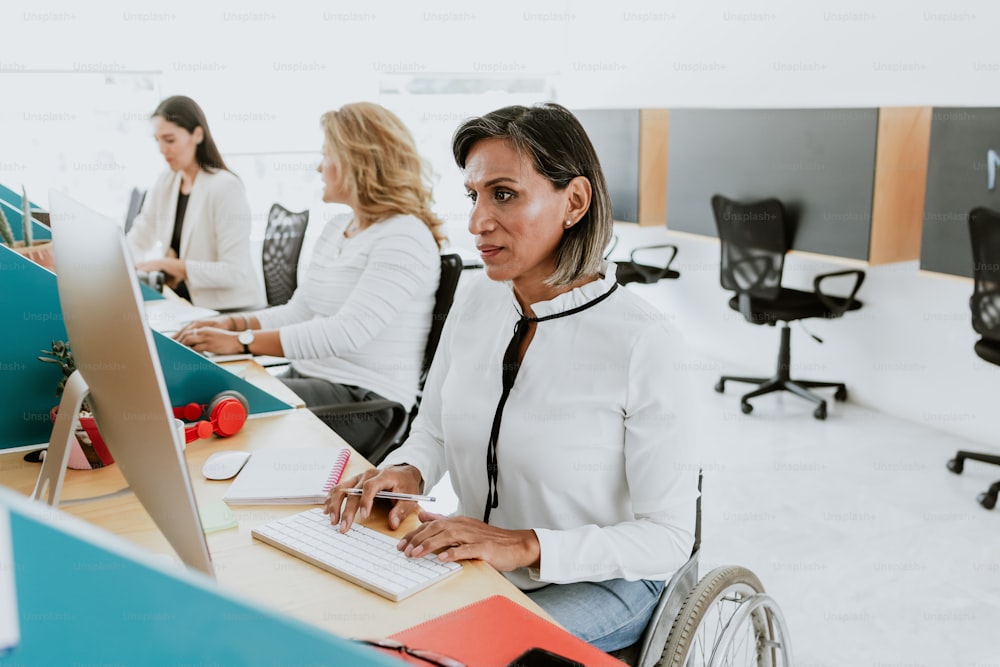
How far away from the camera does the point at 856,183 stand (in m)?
4.03

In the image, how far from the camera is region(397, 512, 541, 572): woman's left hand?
1280 mm

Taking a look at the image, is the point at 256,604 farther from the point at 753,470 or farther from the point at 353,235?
the point at 753,470

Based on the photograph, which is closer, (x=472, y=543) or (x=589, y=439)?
(x=472, y=543)

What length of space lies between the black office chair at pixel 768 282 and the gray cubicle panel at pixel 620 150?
1232mm

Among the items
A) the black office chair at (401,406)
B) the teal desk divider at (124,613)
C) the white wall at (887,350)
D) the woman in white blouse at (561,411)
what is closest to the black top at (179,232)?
the black office chair at (401,406)

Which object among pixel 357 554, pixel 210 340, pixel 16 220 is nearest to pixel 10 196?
pixel 16 220

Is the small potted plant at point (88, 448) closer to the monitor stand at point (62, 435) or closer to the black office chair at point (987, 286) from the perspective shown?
the monitor stand at point (62, 435)

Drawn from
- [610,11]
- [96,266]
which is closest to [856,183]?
[610,11]

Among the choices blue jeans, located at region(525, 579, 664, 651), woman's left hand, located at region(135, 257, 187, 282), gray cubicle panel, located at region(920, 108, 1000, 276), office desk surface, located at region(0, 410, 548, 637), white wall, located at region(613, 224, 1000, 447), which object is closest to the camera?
office desk surface, located at region(0, 410, 548, 637)

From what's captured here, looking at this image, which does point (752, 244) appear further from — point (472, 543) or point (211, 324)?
point (472, 543)

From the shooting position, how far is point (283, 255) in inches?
149

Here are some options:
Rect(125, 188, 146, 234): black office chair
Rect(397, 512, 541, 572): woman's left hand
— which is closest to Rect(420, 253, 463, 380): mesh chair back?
Rect(397, 512, 541, 572): woman's left hand

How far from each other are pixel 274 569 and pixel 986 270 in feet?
9.58

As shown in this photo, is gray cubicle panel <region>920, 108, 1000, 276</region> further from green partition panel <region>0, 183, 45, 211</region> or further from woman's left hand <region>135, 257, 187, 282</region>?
green partition panel <region>0, 183, 45, 211</region>
